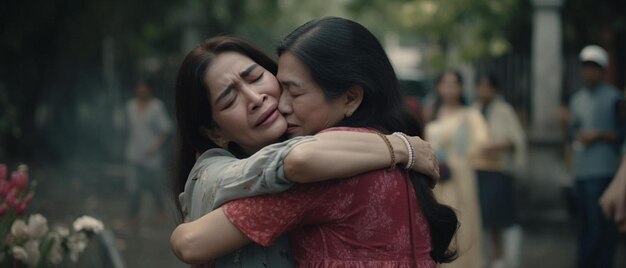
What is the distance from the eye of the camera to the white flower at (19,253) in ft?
13.8

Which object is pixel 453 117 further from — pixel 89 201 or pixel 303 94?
pixel 89 201

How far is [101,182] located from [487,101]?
11.4 m

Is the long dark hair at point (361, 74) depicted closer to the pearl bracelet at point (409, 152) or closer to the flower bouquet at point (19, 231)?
the pearl bracelet at point (409, 152)

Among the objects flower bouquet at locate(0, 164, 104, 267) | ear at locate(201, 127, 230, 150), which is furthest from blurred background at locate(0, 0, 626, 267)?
ear at locate(201, 127, 230, 150)

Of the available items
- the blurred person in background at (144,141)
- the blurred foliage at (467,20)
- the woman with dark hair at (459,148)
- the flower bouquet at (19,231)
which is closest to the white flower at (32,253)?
the flower bouquet at (19,231)

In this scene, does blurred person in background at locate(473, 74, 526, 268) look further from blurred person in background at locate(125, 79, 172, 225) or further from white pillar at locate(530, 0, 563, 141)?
blurred person in background at locate(125, 79, 172, 225)

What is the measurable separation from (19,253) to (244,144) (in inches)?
59.2

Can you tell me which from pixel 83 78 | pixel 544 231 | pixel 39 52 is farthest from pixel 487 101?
pixel 83 78

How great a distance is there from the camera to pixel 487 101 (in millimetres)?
10164

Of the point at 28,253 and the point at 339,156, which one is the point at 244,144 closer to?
the point at 339,156

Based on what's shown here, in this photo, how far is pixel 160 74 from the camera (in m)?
30.0

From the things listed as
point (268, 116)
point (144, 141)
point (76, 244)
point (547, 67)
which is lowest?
point (144, 141)

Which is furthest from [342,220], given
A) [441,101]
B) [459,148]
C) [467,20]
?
[467,20]

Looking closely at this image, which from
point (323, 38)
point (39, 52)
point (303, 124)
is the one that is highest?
point (323, 38)
